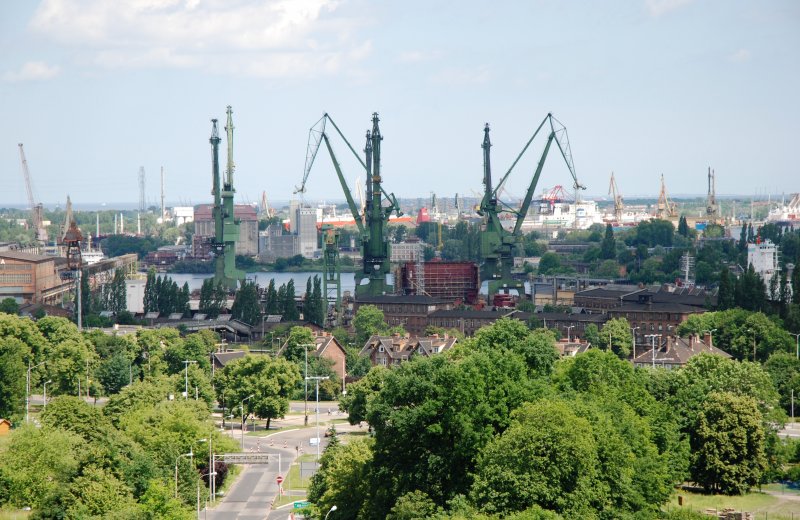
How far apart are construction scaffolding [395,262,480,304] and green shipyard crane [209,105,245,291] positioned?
2116 cm

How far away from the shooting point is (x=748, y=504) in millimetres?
40469

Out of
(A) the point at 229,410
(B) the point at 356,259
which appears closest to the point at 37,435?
(A) the point at 229,410

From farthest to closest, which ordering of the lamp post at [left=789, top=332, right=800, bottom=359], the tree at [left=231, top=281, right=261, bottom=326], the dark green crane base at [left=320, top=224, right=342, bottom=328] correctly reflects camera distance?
the dark green crane base at [left=320, top=224, right=342, bottom=328]
the tree at [left=231, top=281, right=261, bottom=326]
the lamp post at [left=789, top=332, right=800, bottom=359]

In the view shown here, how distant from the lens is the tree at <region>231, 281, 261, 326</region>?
3506 inches

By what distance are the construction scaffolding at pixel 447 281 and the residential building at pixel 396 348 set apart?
85.8ft

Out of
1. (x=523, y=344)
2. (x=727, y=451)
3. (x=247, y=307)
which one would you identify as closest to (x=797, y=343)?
(x=727, y=451)

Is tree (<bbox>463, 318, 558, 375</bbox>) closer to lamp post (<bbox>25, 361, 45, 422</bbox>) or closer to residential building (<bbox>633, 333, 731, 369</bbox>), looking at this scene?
lamp post (<bbox>25, 361, 45, 422</bbox>)

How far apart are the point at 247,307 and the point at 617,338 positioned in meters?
24.1

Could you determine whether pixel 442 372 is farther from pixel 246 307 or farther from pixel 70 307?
pixel 70 307

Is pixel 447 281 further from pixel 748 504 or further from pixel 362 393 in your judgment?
pixel 748 504

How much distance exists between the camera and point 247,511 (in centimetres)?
3972

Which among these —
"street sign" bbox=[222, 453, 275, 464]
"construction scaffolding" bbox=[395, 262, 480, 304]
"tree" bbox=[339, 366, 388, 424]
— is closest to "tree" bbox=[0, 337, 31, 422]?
"street sign" bbox=[222, 453, 275, 464]

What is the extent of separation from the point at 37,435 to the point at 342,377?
89.2 feet

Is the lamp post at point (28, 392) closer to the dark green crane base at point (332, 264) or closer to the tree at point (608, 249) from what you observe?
the dark green crane base at point (332, 264)
